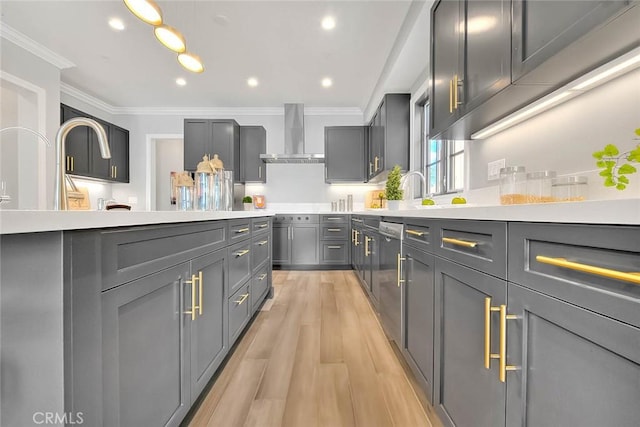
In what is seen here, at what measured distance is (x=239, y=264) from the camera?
1.86 metres

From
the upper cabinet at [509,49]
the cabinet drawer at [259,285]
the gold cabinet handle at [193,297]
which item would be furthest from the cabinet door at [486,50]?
the cabinet drawer at [259,285]

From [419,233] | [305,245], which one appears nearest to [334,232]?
[305,245]

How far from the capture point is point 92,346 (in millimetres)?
627

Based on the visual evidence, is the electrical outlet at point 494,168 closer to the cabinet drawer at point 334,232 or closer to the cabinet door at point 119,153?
the cabinet drawer at point 334,232

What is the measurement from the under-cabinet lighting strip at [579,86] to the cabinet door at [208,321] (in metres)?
1.81

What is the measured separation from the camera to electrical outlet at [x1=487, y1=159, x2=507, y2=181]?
5.91 ft

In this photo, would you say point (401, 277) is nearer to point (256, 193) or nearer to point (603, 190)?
point (603, 190)

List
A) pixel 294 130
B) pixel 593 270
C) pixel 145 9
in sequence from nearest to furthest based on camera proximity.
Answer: pixel 593 270, pixel 145 9, pixel 294 130

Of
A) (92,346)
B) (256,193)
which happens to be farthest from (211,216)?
(256,193)

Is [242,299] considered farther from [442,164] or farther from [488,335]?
[442,164]

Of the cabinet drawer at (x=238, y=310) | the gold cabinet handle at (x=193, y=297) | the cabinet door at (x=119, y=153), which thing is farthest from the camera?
the cabinet door at (x=119, y=153)

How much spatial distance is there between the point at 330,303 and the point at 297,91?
3.42 metres

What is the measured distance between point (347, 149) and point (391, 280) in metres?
3.46

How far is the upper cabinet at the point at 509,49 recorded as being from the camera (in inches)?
35.2
